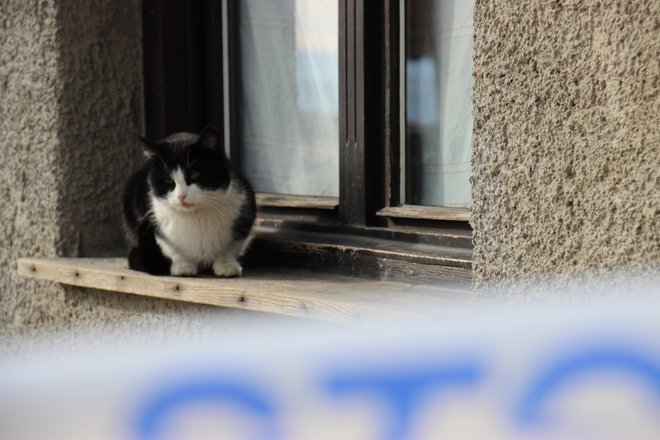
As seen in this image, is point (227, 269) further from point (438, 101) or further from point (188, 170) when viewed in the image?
point (438, 101)

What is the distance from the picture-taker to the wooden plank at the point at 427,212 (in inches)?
88.9

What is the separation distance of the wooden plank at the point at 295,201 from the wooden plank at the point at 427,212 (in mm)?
225

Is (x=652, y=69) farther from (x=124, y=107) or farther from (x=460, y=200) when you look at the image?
(x=124, y=107)

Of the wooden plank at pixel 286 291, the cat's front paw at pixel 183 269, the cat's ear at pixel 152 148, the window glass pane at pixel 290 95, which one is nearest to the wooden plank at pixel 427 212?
the wooden plank at pixel 286 291

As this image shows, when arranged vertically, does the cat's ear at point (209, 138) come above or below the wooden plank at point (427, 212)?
above

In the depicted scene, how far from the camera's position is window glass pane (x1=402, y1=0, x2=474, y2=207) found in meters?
2.33

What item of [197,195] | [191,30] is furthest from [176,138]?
[191,30]

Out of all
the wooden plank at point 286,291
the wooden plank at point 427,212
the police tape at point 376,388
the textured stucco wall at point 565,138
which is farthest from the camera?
the wooden plank at point 427,212

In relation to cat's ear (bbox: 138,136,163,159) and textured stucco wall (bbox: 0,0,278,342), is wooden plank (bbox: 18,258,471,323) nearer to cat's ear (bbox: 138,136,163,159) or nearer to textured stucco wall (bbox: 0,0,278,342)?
textured stucco wall (bbox: 0,0,278,342)

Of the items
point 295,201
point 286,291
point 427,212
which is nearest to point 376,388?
point 286,291

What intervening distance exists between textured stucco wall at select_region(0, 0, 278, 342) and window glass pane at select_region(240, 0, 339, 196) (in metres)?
0.41

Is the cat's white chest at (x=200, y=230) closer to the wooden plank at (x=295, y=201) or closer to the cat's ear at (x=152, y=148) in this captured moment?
the cat's ear at (x=152, y=148)

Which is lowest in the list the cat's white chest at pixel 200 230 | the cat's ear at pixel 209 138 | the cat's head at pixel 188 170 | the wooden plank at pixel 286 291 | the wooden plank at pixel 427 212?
the wooden plank at pixel 286 291

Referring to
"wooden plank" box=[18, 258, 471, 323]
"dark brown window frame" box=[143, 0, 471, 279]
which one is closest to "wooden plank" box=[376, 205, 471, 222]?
"dark brown window frame" box=[143, 0, 471, 279]
